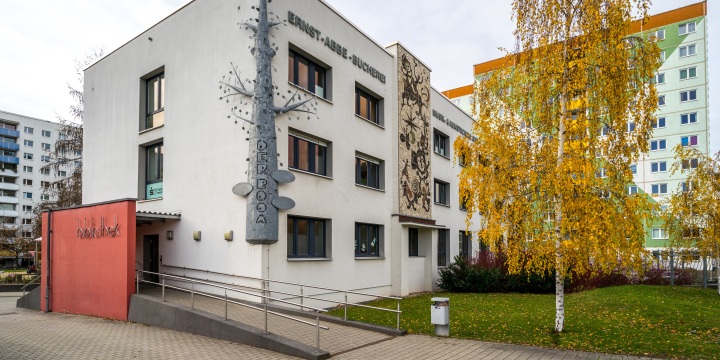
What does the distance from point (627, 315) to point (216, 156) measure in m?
11.9

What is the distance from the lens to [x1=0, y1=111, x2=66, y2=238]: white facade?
80.2 meters

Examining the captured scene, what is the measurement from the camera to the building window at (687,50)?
162 ft

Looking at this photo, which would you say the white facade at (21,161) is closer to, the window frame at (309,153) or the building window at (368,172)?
the building window at (368,172)

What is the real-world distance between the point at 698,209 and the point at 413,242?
10.7 meters

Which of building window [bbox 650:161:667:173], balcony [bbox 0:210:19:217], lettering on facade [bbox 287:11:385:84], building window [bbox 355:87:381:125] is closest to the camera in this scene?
lettering on facade [bbox 287:11:385:84]

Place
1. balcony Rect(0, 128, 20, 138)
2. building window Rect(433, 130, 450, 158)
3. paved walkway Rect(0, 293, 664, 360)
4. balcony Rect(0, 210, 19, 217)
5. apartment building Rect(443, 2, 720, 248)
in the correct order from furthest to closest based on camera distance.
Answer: balcony Rect(0, 128, 20, 138) → balcony Rect(0, 210, 19, 217) → apartment building Rect(443, 2, 720, 248) → building window Rect(433, 130, 450, 158) → paved walkway Rect(0, 293, 664, 360)

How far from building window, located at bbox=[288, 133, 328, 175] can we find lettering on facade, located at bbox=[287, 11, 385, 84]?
333 centimetres

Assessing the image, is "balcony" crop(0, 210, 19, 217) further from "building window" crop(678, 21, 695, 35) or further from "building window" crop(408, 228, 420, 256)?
"building window" crop(678, 21, 695, 35)

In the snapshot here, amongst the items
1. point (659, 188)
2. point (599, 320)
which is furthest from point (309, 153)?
point (659, 188)

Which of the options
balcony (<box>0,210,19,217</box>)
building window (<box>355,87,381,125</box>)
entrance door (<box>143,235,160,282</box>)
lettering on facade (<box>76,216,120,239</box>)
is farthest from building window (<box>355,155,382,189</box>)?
balcony (<box>0,210,19,217</box>)

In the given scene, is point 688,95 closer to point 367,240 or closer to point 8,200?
point 367,240

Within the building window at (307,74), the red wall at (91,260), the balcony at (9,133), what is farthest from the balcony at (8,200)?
the building window at (307,74)

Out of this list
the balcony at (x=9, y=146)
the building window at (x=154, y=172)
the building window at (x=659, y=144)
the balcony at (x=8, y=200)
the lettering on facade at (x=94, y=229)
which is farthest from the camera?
the balcony at (x=9, y=146)

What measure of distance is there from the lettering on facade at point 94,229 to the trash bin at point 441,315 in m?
8.34
